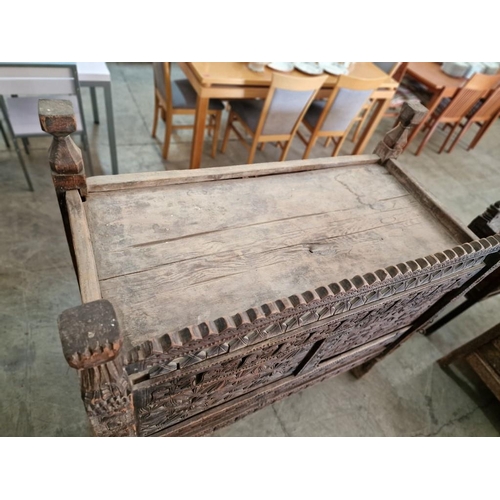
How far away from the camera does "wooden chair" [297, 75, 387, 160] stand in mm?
2643

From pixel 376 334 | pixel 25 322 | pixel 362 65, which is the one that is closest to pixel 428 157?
pixel 362 65

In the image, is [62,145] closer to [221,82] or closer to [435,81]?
[221,82]

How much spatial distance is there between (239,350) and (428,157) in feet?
13.4

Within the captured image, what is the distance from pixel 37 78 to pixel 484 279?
2.83 metres

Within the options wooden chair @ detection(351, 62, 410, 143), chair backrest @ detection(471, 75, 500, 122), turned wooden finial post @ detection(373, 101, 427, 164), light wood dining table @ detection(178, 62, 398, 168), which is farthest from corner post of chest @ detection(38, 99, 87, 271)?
chair backrest @ detection(471, 75, 500, 122)

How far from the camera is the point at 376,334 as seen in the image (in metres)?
1.58

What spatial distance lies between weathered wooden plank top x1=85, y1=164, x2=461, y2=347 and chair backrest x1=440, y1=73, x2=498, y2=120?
2649mm

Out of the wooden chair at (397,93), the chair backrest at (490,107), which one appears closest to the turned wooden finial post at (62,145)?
the wooden chair at (397,93)

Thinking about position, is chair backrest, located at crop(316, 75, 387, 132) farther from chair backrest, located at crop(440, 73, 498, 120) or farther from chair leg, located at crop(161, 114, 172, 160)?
chair leg, located at crop(161, 114, 172, 160)

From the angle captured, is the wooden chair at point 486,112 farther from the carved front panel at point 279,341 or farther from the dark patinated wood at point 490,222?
the carved front panel at point 279,341

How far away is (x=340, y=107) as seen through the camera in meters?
2.86

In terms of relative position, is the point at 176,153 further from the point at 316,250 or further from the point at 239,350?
the point at 239,350

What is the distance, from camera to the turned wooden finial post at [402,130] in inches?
54.9

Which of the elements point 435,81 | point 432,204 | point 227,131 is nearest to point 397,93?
point 435,81
